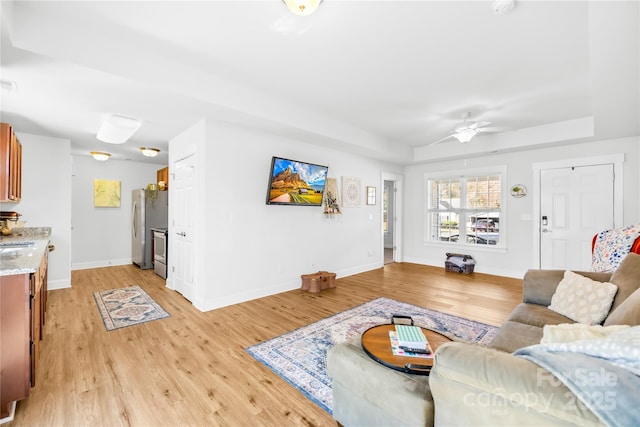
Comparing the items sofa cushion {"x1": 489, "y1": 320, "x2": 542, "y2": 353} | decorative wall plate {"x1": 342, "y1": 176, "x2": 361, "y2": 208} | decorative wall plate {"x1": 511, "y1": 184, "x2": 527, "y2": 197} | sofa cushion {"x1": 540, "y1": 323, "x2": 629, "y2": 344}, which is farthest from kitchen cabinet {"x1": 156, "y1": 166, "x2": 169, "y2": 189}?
decorative wall plate {"x1": 511, "y1": 184, "x2": 527, "y2": 197}

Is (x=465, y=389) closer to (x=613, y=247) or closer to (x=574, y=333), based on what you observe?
(x=574, y=333)

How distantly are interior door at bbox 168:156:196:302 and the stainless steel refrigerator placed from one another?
1678mm

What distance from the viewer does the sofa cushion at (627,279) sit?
1.80m

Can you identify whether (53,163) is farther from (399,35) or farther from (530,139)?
(530,139)

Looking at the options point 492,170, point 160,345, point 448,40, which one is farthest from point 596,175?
point 160,345

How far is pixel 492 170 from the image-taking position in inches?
216

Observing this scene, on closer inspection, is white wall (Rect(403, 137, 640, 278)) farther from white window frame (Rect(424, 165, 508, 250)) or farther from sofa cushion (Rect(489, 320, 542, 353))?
sofa cushion (Rect(489, 320, 542, 353))

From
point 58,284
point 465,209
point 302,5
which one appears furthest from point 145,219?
point 465,209

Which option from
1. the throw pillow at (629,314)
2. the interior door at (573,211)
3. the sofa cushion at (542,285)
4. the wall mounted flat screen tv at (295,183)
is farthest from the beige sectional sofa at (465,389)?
the interior door at (573,211)

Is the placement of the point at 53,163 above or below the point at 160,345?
above

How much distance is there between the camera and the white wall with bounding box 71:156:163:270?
5.65 m

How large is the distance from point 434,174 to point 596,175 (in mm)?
2584

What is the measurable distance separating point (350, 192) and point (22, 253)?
4.32 meters

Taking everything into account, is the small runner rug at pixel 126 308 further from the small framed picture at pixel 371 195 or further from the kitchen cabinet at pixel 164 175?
the small framed picture at pixel 371 195
